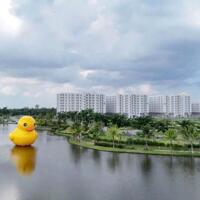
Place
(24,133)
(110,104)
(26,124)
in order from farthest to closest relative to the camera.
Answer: (110,104) → (24,133) → (26,124)

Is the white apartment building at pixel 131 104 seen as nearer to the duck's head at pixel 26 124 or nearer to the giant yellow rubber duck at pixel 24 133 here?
the giant yellow rubber duck at pixel 24 133

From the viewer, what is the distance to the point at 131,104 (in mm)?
115438

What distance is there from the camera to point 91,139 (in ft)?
135

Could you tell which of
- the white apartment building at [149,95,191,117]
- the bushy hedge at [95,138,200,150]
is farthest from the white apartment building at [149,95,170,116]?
the bushy hedge at [95,138,200,150]

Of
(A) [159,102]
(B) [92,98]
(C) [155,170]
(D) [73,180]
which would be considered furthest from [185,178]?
(A) [159,102]

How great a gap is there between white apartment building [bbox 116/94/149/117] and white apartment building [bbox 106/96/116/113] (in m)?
3.26

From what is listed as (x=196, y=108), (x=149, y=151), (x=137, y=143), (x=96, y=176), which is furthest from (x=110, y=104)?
(x=96, y=176)

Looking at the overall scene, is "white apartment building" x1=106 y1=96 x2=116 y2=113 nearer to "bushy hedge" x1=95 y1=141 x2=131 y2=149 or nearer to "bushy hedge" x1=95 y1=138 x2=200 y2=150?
"bushy hedge" x1=95 y1=138 x2=200 y2=150

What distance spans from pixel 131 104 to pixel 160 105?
73.2 feet

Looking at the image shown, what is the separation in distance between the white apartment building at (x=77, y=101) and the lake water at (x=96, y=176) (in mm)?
83513

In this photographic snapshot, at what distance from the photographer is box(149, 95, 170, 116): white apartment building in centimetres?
13062

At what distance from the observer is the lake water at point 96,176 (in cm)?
1659

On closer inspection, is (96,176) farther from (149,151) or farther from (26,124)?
(26,124)

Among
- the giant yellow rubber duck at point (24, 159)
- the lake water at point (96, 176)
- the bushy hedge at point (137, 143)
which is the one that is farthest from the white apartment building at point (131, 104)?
the lake water at point (96, 176)
